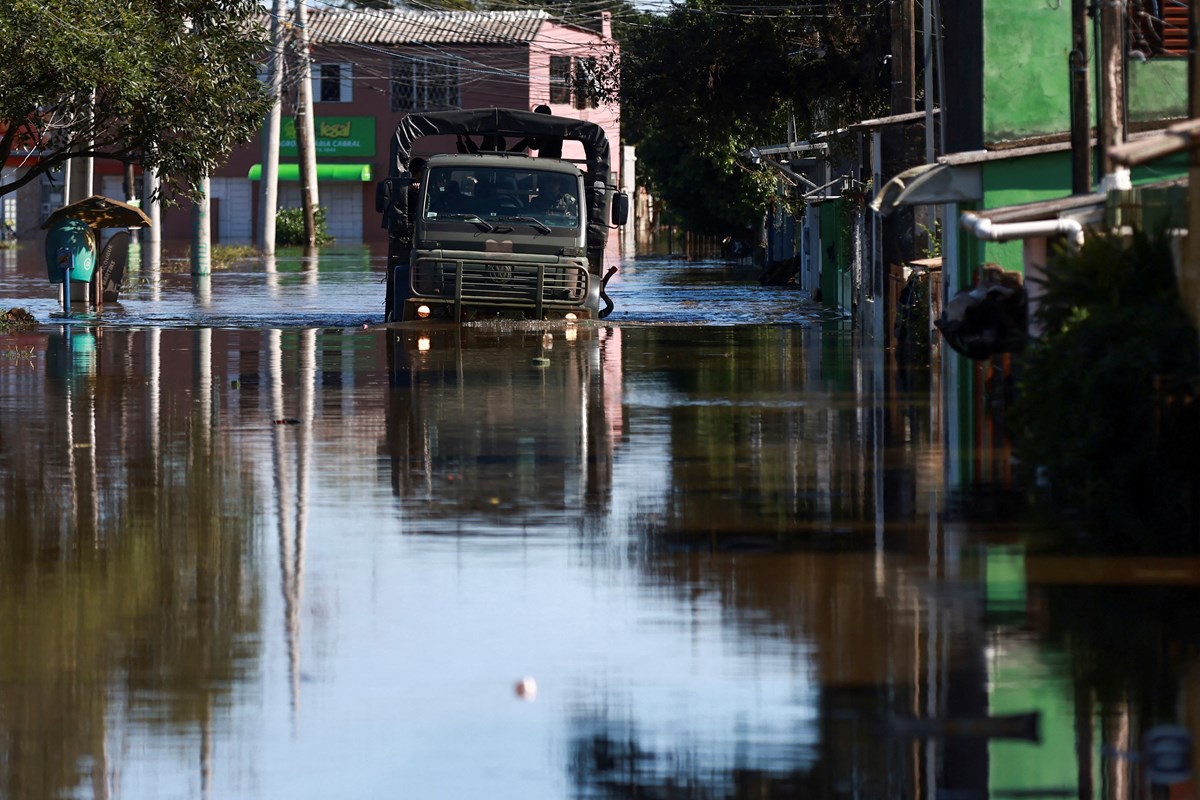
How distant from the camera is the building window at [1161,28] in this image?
2094 cm

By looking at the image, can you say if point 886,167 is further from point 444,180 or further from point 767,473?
point 767,473

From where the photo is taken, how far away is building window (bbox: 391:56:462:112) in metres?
78.2

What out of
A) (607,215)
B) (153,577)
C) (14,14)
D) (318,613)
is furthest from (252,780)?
(607,215)

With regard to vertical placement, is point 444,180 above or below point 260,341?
above

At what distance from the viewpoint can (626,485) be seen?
507 inches

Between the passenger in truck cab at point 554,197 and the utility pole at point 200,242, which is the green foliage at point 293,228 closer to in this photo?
the utility pole at point 200,242

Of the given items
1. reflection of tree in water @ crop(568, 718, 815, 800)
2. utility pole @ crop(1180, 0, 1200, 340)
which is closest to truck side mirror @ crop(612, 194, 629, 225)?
utility pole @ crop(1180, 0, 1200, 340)

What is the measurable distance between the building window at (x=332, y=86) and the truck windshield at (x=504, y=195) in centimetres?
5509

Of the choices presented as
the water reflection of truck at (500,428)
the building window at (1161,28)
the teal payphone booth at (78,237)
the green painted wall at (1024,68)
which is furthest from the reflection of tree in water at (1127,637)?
the teal payphone booth at (78,237)

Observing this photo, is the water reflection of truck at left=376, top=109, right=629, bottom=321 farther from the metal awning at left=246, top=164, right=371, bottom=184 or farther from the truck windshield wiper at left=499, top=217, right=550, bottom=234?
the metal awning at left=246, top=164, right=371, bottom=184

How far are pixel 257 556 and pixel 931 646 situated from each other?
383 centimetres

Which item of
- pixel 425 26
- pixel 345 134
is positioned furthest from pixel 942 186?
pixel 345 134

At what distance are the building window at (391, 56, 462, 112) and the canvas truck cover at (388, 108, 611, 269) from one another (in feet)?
159

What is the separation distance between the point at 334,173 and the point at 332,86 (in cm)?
369
